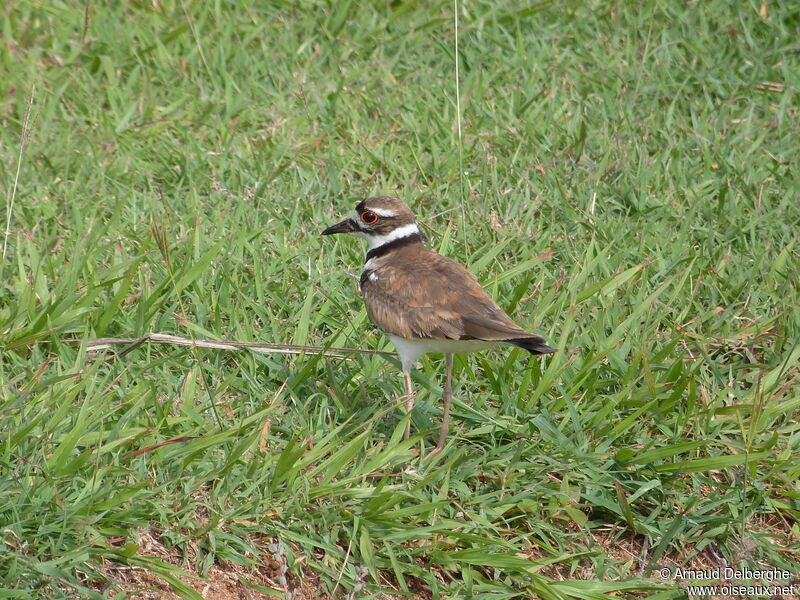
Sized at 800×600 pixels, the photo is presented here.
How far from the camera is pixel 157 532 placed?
4.50 metres

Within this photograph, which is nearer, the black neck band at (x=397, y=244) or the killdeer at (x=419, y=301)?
the killdeer at (x=419, y=301)

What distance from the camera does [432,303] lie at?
5.05 m

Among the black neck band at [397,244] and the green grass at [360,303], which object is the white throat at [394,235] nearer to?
the black neck band at [397,244]

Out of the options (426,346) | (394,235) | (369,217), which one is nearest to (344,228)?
(369,217)

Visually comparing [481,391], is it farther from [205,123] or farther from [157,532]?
[205,123]

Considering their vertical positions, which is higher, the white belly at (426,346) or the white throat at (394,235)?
the white throat at (394,235)

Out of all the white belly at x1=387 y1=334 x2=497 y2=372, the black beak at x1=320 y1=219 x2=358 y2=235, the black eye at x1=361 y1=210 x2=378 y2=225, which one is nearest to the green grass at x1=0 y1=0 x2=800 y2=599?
the white belly at x1=387 y1=334 x2=497 y2=372

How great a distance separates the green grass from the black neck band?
1.48 ft

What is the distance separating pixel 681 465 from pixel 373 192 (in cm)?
296

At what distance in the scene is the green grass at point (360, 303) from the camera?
465 cm

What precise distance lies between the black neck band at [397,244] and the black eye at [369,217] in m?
0.14

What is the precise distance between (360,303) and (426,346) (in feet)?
3.97

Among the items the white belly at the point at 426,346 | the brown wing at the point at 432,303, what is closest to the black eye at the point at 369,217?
the brown wing at the point at 432,303

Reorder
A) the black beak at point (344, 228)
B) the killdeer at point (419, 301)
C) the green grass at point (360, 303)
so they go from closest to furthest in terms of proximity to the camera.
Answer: the green grass at point (360, 303) → the killdeer at point (419, 301) → the black beak at point (344, 228)
